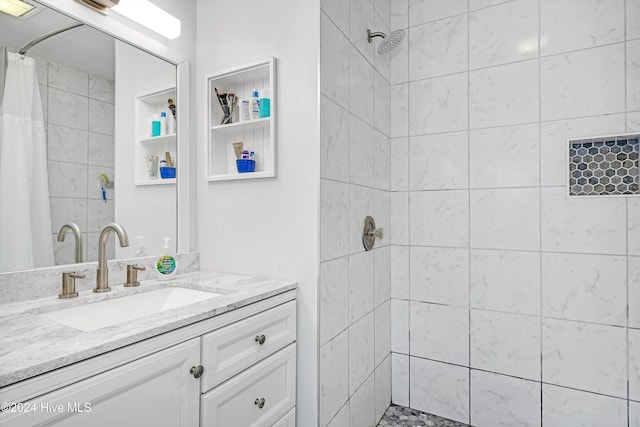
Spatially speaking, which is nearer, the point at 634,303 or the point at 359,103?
the point at 634,303

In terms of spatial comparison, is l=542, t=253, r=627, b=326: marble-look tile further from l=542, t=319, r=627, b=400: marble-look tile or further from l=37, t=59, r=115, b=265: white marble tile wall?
l=37, t=59, r=115, b=265: white marble tile wall

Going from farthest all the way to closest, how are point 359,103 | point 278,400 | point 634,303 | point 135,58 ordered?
point 359,103, point 634,303, point 135,58, point 278,400

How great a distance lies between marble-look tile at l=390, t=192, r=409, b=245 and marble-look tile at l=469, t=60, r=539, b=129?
1.83 ft

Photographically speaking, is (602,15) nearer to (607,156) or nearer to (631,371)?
(607,156)

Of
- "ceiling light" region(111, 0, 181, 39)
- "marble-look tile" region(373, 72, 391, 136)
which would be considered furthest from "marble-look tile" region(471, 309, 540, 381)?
"ceiling light" region(111, 0, 181, 39)

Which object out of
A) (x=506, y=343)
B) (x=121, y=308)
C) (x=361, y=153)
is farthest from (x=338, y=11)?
(x=506, y=343)

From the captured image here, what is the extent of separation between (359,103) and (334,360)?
122 cm

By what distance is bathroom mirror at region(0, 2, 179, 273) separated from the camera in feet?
3.92

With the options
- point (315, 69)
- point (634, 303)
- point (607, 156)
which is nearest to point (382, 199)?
point (315, 69)

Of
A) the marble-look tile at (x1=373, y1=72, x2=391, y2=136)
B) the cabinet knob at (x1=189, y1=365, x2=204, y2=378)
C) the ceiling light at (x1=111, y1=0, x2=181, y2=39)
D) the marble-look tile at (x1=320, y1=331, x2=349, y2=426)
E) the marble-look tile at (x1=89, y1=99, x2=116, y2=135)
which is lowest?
the marble-look tile at (x1=320, y1=331, x2=349, y2=426)

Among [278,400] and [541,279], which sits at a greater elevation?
[541,279]

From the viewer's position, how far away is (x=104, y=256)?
51.2 inches

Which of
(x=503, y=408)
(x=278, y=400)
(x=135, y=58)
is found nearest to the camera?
(x=278, y=400)

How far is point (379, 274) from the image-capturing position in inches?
78.5
